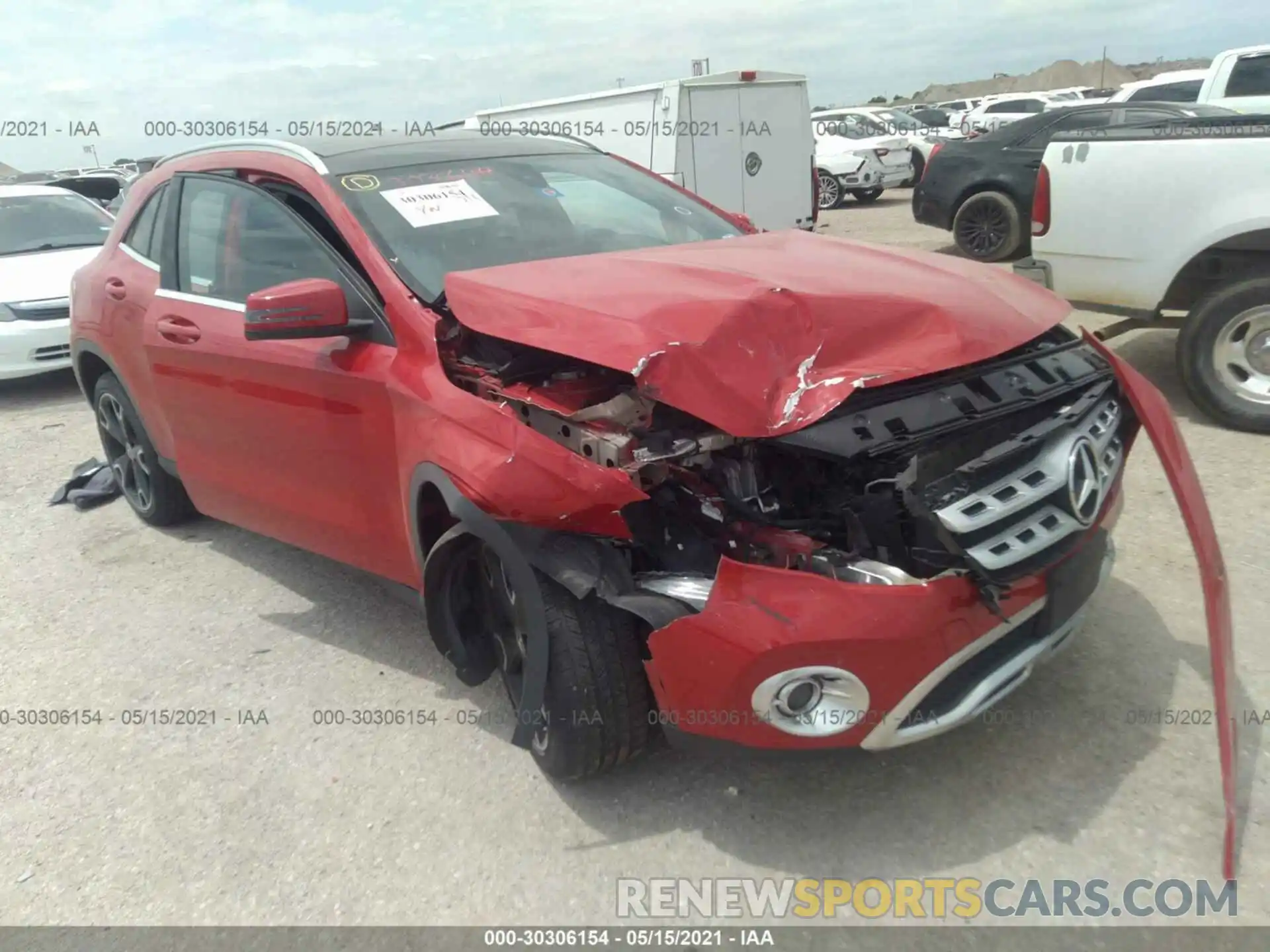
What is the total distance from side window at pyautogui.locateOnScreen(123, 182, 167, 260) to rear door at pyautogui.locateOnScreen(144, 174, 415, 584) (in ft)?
0.80

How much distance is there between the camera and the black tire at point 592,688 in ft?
7.86

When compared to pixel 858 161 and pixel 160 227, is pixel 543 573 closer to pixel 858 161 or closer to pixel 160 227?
pixel 160 227

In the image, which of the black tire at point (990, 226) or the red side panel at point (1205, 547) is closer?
the red side panel at point (1205, 547)

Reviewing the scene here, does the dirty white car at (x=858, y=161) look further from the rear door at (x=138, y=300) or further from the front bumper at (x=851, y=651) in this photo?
the front bumper at (x=851, y=651)

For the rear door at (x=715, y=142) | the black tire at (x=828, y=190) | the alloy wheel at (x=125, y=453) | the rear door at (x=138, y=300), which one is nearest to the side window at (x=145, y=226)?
the rear door at (x=138, y=300)

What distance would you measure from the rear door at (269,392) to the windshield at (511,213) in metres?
0.20

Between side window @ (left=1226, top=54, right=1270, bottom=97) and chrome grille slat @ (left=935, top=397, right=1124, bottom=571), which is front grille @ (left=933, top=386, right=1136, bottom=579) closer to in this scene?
chrome grille slat @ (left=935, top=397, right=1124, bottom=571)

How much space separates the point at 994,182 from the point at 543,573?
28.3ft

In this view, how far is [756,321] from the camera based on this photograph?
2262 millimetres

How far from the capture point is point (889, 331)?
2.33 metres

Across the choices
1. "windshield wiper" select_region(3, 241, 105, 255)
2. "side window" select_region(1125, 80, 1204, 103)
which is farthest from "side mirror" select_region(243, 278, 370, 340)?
"side window" select_region(1125, 80, 1204, 103)

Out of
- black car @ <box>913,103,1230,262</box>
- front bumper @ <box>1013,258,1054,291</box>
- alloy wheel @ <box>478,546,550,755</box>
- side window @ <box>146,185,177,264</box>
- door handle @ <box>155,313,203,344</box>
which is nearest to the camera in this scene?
alloy wheel @ <box>478,546,550,755</box>

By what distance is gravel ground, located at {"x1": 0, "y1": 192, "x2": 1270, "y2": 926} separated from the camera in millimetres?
2369

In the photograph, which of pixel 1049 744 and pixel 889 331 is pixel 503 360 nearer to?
pixel 889 331
